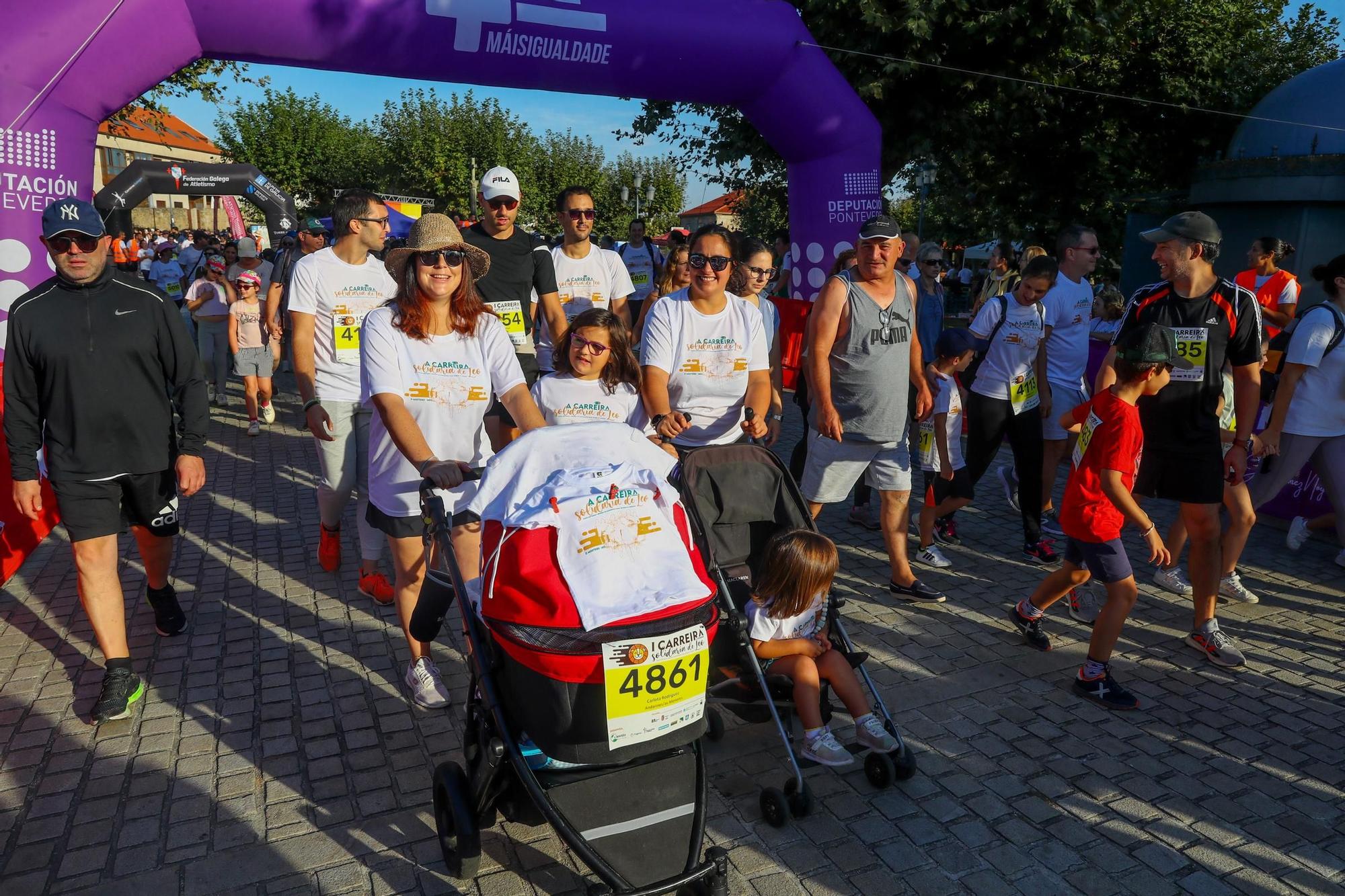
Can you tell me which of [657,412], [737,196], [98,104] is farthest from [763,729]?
[737,196]

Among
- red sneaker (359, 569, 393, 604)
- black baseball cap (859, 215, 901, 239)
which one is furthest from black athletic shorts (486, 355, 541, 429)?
black baseball cap (859, 215, 901, 239)

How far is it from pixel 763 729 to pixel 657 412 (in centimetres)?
161

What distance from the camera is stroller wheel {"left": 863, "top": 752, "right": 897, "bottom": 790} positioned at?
348 centimetres

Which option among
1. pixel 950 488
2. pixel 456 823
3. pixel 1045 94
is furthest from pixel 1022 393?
pixel 1045 94

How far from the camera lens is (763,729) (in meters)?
A: 3.99

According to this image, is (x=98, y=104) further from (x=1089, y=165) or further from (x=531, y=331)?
(x=1089, y=165)

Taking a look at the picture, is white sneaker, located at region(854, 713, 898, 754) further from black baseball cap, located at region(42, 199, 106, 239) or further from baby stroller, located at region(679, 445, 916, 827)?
black baseball cap, located at region(42, 199, 106, 239)

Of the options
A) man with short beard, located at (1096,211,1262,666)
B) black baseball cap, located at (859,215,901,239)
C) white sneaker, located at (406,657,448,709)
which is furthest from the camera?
black baseball cap, located at (859,215,901,239)

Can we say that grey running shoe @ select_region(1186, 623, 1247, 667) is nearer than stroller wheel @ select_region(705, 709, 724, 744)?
No

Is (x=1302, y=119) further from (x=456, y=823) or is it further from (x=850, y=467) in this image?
(x=456, y=823)

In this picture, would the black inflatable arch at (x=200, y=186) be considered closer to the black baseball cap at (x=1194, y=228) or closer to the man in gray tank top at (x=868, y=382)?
the man in gray tank top at (x=868, y=382)

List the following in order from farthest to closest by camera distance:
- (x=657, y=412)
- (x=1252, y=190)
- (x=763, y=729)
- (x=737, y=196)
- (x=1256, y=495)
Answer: (x=737, y=196) → (x=1252, y=190) → (x=1256, y=495) → (x=657, y=412) → (x=763, y=729)

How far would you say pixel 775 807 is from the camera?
3.24 m

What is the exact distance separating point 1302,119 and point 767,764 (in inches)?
597
